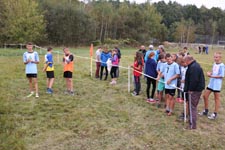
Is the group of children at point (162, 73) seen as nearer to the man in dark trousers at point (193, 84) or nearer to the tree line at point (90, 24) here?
the man in dark trousers at point (193, 84)

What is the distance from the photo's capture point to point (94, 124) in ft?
19.7

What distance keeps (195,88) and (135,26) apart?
52417mm

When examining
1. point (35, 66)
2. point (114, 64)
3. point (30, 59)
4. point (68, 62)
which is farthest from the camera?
point (114, 64)

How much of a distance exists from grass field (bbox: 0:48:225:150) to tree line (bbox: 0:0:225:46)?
2553cm

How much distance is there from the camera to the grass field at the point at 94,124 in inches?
198

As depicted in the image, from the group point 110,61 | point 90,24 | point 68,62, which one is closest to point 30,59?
point 68,62

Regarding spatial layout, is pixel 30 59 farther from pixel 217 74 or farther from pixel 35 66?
pixel 217 74

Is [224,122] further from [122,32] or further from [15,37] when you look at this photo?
[122,32]

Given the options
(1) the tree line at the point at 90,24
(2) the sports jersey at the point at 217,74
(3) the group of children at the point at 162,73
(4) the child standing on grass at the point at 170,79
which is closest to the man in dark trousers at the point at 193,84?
(3) the group of children at the point at 162,73

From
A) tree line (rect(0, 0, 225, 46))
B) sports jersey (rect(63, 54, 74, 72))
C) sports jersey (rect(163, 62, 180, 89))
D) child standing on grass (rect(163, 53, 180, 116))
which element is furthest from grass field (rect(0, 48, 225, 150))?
tree line (rect(0, 0, 225, 46))

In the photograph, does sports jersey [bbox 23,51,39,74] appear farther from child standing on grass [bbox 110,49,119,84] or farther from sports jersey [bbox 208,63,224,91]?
sports jersey [bbox 208,63,224,91]

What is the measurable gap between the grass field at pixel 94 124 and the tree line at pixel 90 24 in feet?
83.8

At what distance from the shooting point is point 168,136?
18.0 feet

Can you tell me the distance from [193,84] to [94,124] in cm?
239
